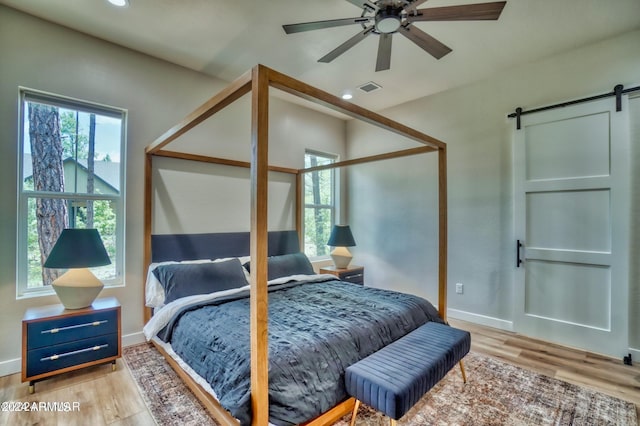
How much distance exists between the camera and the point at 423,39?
2.14 metres

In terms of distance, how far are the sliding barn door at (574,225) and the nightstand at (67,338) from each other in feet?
13.5

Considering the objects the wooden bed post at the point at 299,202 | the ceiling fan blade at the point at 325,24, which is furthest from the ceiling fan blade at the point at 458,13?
the wooden bed post at the point at 299,202

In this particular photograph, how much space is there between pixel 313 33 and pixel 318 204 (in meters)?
2.71

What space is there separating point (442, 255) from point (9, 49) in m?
4.20

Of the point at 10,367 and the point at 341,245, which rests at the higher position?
the point at 341,245

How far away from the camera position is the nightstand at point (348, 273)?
4204 millimetres

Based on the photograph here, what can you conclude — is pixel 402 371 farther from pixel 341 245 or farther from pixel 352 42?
pixel 341 245

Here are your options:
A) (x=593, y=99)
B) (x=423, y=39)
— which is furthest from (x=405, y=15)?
(x=593, y=99)

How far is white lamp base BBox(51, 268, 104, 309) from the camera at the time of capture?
241 cm

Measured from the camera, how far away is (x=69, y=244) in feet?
7.86

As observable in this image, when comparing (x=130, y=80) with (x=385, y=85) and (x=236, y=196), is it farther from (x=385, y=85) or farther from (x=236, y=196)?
(x=385, y=85)

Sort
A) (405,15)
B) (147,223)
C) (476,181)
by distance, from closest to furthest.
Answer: (405,15)
(147,223)
(476,181)

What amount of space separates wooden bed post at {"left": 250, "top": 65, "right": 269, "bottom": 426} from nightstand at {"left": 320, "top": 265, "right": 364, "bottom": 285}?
109 inches

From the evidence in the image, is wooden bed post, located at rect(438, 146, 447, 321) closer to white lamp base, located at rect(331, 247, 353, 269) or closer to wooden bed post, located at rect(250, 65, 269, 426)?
white lamp base, located at rect(331, 247, 353, 269)
